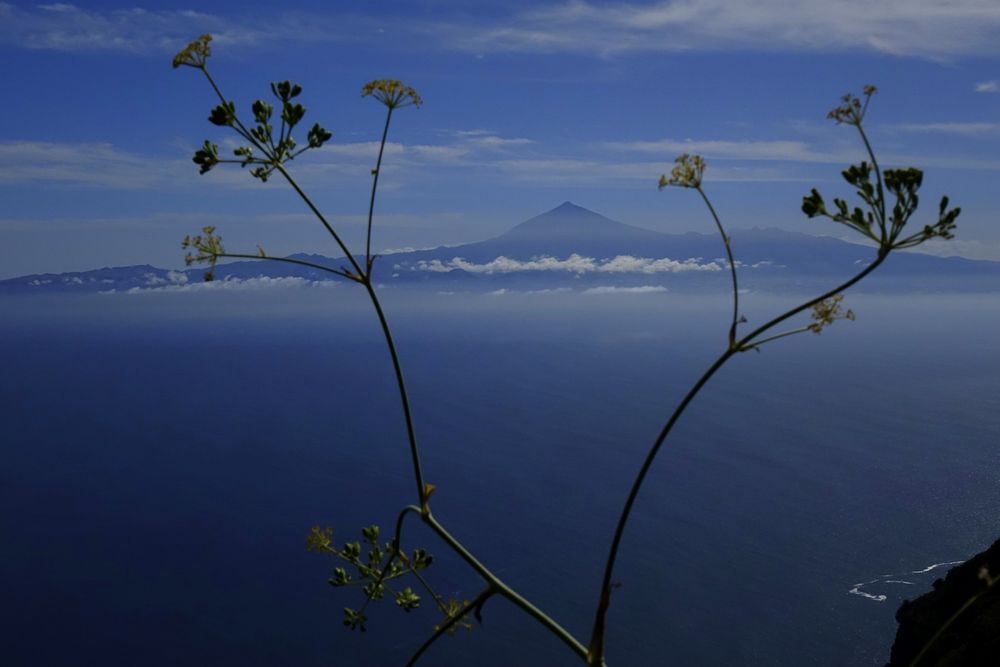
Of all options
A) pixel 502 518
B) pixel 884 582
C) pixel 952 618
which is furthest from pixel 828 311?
pixel 502 518

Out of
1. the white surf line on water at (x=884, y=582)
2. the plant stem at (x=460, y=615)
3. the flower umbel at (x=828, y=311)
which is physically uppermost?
the flower umbel at (x=828, y=311)

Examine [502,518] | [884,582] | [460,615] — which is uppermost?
[460,615]

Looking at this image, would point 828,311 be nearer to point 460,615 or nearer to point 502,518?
point 460,615

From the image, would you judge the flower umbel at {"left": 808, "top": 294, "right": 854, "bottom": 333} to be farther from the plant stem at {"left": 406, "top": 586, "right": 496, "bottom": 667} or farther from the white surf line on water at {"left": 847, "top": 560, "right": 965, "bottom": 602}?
the white surf line on water at {"left": 847, "top": 560, "right": 965, "bottom": 602}

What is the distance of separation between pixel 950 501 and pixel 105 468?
78294mm

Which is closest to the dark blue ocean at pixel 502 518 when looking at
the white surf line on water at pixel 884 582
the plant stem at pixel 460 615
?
the white surf line on water at pixel 884 582

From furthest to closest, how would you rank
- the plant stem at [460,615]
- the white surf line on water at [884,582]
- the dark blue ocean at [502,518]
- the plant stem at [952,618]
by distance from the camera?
1. the white surf line on water at [884,582]
2. the dark blue ocean at [502,518]
3. the plant stem at [460,615]
4. the plant stem at [952,618]

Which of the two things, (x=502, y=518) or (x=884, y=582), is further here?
(x=502, y=518)

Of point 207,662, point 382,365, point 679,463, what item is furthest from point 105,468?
point 382,365

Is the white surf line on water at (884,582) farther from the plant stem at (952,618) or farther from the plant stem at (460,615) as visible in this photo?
the plant stem at (460,615)

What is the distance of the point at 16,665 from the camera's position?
180ft

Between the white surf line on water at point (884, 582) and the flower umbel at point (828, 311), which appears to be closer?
the flower umbel at point (828, 311)

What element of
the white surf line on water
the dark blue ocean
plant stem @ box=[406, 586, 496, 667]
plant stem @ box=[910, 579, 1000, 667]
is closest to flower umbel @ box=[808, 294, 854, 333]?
plant stem @ box=[910, 579, 1000, 667]

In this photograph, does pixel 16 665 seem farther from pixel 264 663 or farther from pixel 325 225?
pixel 325 225
